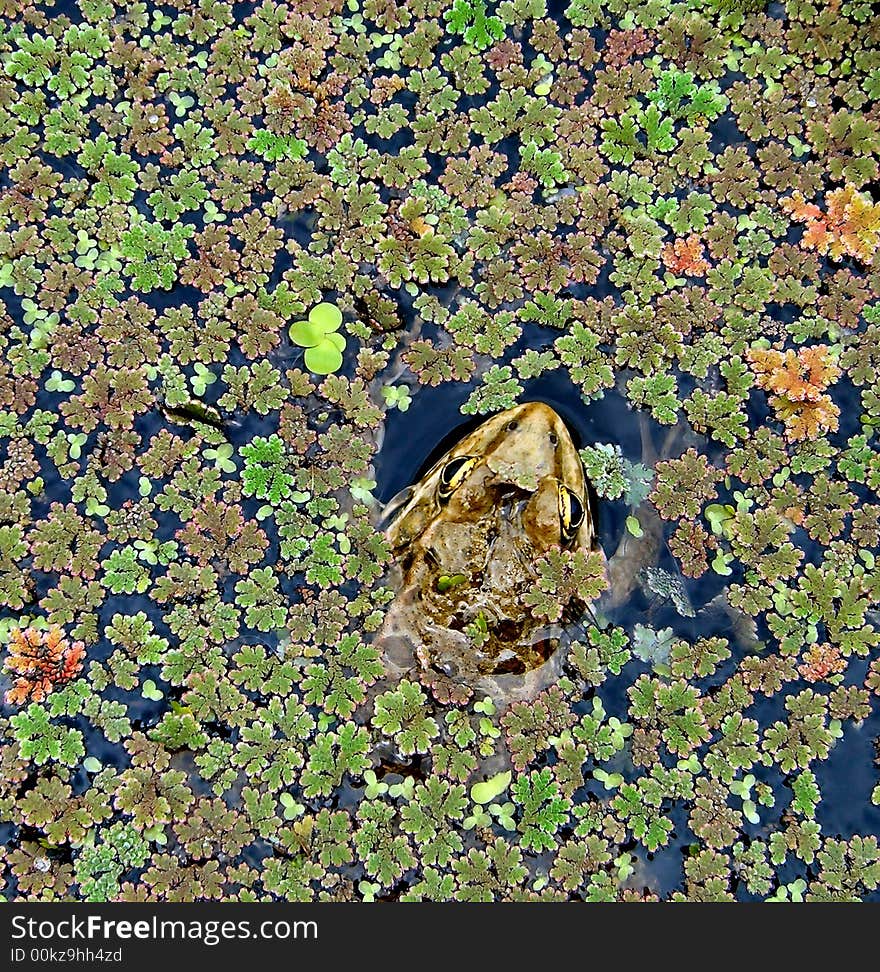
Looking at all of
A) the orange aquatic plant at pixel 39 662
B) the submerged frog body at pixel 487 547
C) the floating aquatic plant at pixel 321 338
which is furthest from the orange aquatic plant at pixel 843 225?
the orange aquatic plant at pixel 39 662

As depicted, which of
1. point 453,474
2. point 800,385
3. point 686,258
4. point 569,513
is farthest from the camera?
point 686,258

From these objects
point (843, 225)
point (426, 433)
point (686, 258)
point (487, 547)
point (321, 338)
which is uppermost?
point (843, 225)

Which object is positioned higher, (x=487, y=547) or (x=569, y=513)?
(x=569, y=513)

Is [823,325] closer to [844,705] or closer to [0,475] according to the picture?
[844,705]

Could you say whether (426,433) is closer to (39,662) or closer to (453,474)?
(453,474)

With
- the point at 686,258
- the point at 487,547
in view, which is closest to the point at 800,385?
the point at 686,258

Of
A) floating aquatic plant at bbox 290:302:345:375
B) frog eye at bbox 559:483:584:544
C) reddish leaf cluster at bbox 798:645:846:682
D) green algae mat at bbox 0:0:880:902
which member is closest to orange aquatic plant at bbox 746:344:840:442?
green algae mat at bbox 0:0:880:902
